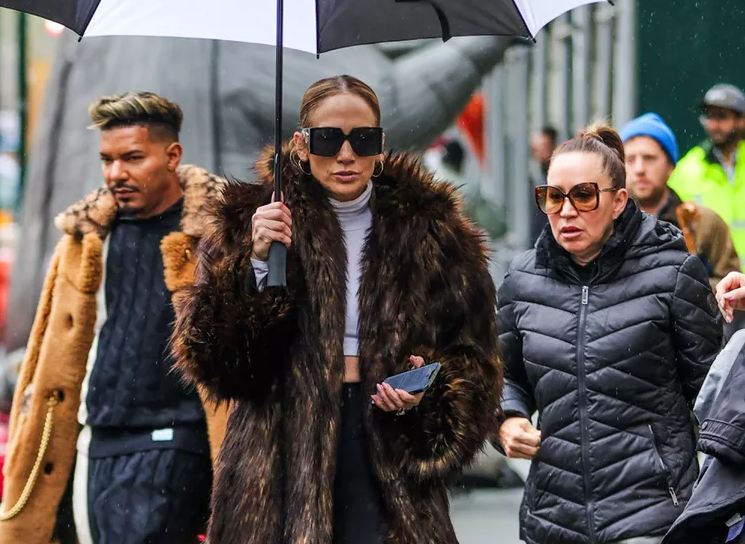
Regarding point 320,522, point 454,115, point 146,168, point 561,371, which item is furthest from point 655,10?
point 320,522

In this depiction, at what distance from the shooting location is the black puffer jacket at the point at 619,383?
4781 millimetres

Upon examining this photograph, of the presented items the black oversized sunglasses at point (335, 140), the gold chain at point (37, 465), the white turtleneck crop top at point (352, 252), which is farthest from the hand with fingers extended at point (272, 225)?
the gold chain at point (37, 465)

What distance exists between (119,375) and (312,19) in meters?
1.59

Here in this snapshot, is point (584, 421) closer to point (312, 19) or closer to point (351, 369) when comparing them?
point (351, 369)

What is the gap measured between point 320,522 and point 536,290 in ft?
3.66

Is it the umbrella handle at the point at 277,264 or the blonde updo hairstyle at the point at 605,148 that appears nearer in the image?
the umbrella handle at the point at 277,264

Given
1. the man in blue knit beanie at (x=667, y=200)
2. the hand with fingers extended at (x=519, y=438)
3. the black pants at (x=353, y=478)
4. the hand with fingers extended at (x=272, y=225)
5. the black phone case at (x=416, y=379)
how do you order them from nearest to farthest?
1. the black phone case at (x=416, y=379)
2. the hand with fingers extended at (x=272, y=225)
3. the black pants at (x=353, y=478)
4. the hand with fingers extended at (x=519, y=438)
5. the man in blue knit beanie at (x=667, y=200)

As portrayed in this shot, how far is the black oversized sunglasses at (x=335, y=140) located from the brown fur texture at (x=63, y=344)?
1370 mm

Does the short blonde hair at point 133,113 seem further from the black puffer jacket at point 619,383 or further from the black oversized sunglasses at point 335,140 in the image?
the black puffer jacket at point 619,383

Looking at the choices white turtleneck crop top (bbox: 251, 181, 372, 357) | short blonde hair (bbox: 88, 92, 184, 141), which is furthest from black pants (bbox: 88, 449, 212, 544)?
white turtleneck crop top (bbox: 251, 181, 372, 357)

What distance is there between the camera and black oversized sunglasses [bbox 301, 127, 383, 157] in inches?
184

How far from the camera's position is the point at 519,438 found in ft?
16.3

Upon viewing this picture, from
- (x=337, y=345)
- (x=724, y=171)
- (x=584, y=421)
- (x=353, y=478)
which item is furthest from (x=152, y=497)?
(x=724, y=171)

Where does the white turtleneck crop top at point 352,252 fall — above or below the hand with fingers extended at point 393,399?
above
